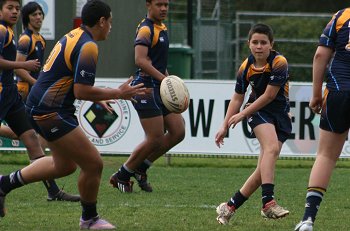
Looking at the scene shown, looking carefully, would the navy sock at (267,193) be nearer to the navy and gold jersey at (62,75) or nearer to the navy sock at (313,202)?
the navy sock at (313,202)

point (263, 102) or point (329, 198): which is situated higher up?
point (263, 102)

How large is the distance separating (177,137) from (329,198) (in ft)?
5.95

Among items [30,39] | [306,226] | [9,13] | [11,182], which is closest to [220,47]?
[30,39]

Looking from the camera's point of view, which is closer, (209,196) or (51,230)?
(51,230)

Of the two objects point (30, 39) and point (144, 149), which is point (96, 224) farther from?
point (30, 39)

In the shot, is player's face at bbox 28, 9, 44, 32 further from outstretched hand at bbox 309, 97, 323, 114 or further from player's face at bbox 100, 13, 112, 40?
outstretched hand at bbox 309, 97, 323, 114

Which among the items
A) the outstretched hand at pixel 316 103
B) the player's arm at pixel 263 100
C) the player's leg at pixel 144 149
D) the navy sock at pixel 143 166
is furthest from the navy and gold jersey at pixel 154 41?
the outstretched hand at pixel 316 103

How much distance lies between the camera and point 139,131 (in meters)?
15.0

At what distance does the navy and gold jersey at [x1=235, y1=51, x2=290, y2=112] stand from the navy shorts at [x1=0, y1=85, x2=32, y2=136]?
2.38m

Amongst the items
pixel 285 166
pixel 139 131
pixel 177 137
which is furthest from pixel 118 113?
pixel 177 137

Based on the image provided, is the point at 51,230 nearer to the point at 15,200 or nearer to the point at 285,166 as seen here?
the point at 15,200

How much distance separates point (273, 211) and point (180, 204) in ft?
5.79

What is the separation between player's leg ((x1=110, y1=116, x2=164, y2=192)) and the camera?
11.0 m

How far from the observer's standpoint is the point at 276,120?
9016 millimetres
